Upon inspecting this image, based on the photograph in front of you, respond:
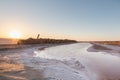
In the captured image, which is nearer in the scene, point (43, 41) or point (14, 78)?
point (14, 78)

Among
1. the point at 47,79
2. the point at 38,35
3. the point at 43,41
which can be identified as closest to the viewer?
the point at 47,79

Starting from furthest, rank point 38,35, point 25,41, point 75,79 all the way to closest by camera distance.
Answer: point 38,35 < point 25,41 < point 75,79

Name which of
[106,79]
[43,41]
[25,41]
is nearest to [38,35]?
[43,41]

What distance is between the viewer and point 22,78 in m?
5.07

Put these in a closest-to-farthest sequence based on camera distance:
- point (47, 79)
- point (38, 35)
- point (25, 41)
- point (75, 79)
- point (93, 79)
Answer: point (47, 79), point (75, 79), point (93, 79), point (25, 41), point (38, 35)

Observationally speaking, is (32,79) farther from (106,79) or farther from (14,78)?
(106,79)

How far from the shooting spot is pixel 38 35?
Result: 139ft

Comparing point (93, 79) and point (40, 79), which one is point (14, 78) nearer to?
point (40, 79)

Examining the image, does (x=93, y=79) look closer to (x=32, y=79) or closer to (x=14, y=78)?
(x=32, y=79)

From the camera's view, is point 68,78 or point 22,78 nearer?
point 22,78

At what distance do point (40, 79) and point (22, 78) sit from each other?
538 millimetres

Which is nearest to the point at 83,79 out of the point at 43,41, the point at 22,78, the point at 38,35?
the point at 22,78

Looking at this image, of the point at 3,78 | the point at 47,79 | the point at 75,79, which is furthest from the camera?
the point at 75,79

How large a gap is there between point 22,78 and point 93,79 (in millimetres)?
2670
